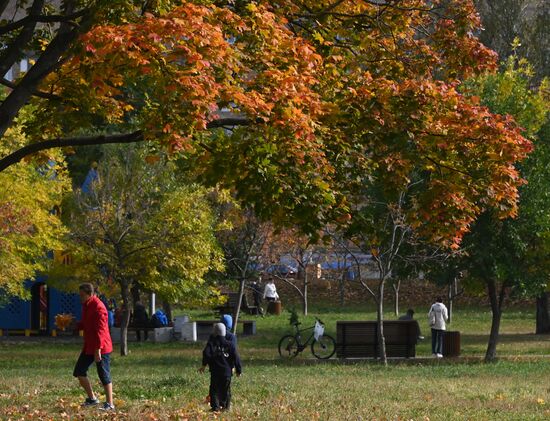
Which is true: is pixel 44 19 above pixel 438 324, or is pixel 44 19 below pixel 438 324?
above

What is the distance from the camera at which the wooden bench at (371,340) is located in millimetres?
31500

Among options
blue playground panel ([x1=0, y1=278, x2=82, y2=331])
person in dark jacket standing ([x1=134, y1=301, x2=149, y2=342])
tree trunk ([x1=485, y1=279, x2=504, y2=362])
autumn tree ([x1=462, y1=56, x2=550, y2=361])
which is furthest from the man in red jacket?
blue playground panel ([x1=0, y1=278, x2=82, y2=331])

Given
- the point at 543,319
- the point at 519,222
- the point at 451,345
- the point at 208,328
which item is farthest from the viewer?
the point at 543,319

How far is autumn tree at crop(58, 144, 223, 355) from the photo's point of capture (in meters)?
34.8

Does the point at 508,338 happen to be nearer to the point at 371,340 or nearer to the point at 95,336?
the point at 371,340

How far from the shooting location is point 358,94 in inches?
543

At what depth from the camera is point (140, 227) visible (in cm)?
3494

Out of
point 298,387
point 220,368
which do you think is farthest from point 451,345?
point 220,368

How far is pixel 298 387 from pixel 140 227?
15.9 meters

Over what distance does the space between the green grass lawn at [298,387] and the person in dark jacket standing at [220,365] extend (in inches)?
9.8

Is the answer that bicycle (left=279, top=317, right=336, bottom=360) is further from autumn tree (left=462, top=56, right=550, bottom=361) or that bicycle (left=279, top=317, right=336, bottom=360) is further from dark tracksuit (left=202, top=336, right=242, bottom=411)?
dark tracksuit (left=202, top=336, right=242, bottom=411)

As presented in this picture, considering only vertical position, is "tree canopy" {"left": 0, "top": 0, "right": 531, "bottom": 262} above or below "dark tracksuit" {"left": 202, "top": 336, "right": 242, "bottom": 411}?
above

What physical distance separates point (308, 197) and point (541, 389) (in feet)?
32.1

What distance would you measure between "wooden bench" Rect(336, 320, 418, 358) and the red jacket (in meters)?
17.0
